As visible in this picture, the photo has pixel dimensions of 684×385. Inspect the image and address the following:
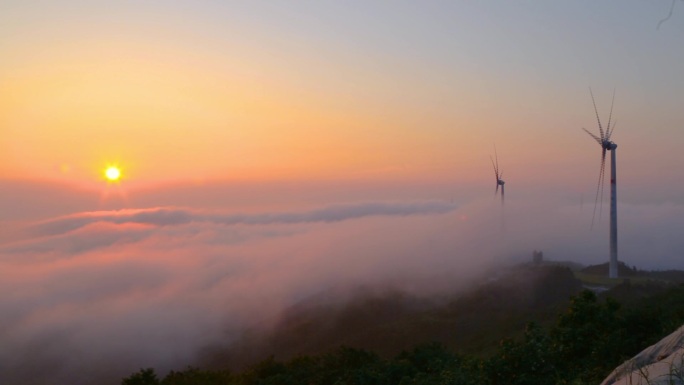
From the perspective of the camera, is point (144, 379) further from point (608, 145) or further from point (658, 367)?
point (608, 145)

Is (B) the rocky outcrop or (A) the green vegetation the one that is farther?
(A) the green vegetation

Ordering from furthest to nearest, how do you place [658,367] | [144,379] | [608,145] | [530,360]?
1. [608,145]
2. [144,379]
3. [530,360]
4. [658,367]

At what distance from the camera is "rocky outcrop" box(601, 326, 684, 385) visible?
11.2 metres

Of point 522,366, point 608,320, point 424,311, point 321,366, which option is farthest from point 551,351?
point 424,311

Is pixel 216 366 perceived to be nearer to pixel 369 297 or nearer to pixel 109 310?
pixel 369 297

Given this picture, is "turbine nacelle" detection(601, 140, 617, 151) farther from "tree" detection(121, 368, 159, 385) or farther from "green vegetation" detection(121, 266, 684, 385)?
"tree" detection(121, 368, 159, 385)

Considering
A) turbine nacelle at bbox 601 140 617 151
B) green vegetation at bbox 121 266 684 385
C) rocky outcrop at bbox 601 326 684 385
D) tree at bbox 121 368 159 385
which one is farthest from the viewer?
turbine nacelle at bbox 601 140 617 151

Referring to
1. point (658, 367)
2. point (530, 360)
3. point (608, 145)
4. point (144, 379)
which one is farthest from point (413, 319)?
point (658, 367)

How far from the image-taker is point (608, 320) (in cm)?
2514

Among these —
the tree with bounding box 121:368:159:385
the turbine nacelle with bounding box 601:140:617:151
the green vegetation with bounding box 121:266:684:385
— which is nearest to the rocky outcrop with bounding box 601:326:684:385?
the green vegetation with bounding box 121:266:684:385

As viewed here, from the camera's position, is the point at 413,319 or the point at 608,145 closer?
the point at 608,145

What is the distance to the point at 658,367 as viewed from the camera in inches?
484

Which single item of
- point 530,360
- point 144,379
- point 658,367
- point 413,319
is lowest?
point 413,319

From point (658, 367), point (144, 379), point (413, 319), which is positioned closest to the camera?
point (658, 367)
